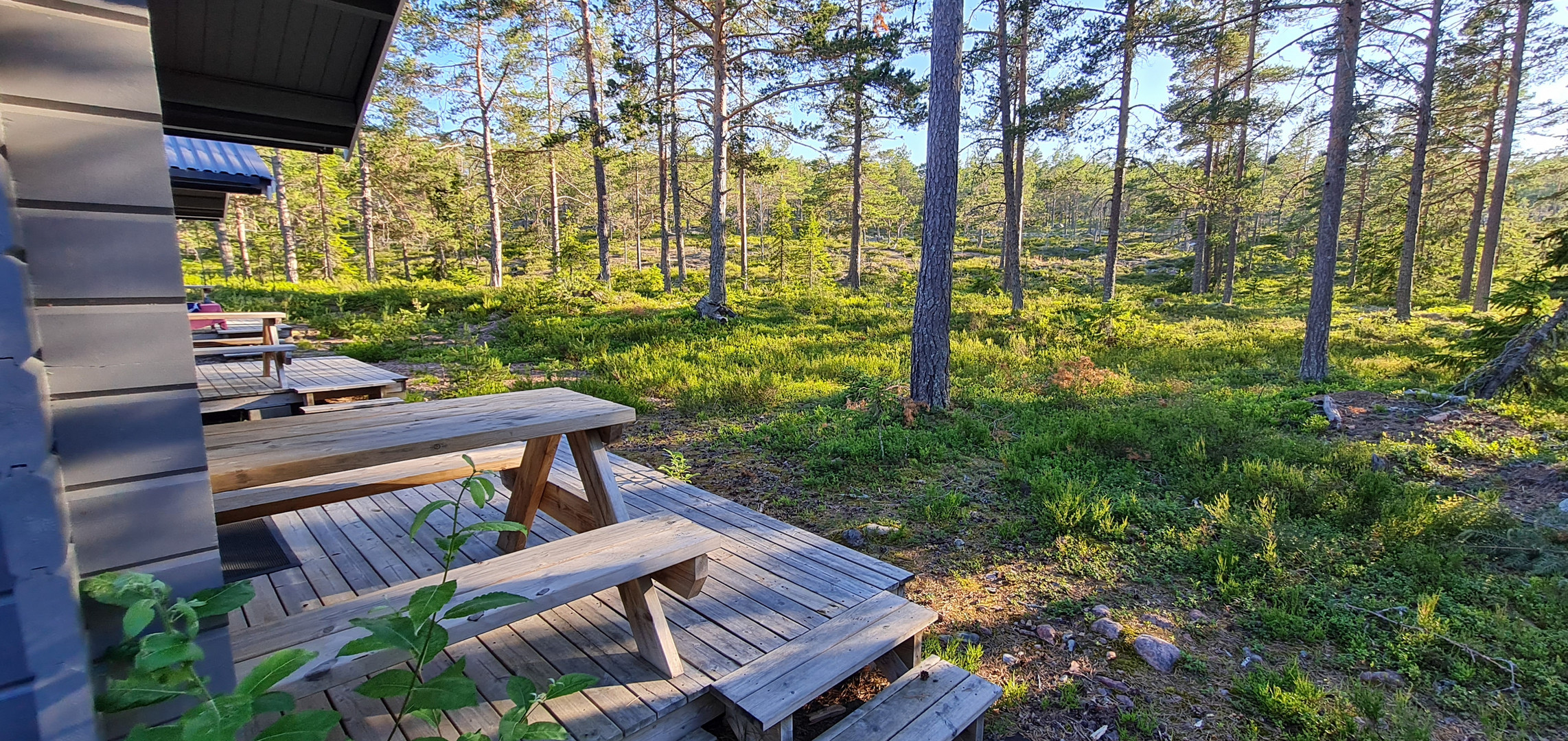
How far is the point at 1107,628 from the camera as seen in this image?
3051 millimetres

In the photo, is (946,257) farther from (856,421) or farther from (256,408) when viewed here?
(256,408)

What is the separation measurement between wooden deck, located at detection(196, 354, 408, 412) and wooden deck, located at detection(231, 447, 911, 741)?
163cm

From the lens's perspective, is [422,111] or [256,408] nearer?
[256,408]

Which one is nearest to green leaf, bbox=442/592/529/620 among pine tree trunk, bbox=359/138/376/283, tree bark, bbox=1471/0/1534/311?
tree bark, bbox=1471/0/1534/311

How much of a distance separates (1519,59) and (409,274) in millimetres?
34379

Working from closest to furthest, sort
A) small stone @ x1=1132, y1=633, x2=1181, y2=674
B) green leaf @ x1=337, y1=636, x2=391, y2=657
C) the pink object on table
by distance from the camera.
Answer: green leaf @ x1=337, y1=636, x2=391, y2=657 < small stone @ x1=1132, y1=633, x2=1181, y2=674 < the pink object on table


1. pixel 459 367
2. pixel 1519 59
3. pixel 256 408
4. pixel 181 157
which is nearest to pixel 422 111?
pixel 459 367

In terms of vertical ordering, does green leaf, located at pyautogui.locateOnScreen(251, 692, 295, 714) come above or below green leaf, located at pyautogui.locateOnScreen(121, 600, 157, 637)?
below

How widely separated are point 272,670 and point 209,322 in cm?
886

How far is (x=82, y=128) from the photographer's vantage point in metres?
1.08

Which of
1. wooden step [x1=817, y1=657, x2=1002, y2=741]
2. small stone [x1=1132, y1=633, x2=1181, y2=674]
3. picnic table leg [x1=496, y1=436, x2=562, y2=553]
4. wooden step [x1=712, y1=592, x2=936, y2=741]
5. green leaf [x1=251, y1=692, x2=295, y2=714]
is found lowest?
small stone [x1=1132, y1=633, x2=1181, y2=674]

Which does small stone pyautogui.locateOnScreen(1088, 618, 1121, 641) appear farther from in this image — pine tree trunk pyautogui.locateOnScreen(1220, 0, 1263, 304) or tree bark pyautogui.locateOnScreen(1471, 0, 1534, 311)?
tree bark pyautogui.locateOnScreen(1471, 0, 1534, 311)

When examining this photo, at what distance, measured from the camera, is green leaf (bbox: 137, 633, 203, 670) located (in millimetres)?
945

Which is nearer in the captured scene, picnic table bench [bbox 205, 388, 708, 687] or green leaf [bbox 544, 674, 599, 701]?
green leaf [bbox 544, 674, 599, 701]
